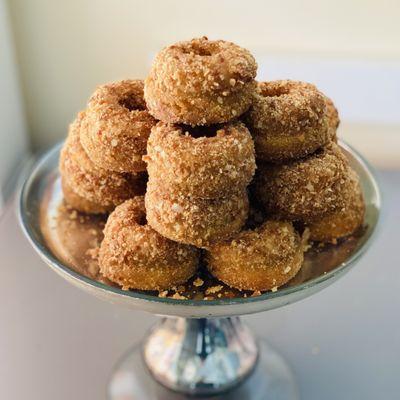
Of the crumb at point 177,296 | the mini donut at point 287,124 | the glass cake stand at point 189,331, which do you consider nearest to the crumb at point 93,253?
the glass cake stand at point 189,331

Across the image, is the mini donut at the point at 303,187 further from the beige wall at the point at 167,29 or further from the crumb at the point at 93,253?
the beige wall at the point at 167,29

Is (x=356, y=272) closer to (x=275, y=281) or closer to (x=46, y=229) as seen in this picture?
(x=275, y=281)

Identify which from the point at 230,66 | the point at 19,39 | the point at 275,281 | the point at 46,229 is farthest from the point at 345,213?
the point at 19,39

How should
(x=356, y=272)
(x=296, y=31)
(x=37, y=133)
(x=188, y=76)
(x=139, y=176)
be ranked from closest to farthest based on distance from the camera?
(x=188, y=76), (x=139, y=176), (x=356, y=272), (x=296, y=31), (x=37, y=133)

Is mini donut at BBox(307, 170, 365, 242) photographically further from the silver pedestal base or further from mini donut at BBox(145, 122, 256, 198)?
the silver pedestal base

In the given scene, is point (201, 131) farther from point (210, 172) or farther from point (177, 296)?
point (177, 296)
